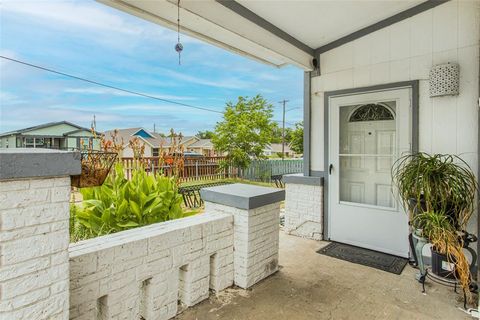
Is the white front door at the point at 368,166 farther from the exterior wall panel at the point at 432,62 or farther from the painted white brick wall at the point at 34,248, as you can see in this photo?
the painted white brick wall at the point at 34,248

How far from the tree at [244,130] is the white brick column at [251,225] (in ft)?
26.5

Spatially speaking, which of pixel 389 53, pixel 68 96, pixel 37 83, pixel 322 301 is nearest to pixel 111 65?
pixel 68 96

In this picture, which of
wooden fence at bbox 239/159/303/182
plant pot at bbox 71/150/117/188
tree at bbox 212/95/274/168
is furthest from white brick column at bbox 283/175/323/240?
wooden fence at bbox 239/159/303/182

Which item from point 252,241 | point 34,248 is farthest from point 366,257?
point 34,248

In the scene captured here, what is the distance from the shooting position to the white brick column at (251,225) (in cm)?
241

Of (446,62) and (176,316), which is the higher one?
(446,62)

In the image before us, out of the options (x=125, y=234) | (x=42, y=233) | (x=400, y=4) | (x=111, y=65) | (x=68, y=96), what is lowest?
(x=125, y=234)

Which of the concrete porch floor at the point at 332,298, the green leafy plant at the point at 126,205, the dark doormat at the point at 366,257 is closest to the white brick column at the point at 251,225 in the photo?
the concrete porch floor at the point at 332,298

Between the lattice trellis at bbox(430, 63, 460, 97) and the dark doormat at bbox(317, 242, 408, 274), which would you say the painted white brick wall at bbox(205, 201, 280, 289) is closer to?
the dark doormat at bbox(317, 242, 408, 274)

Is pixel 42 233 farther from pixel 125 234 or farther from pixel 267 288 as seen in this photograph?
pixel 267 288

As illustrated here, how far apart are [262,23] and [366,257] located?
2.93 m

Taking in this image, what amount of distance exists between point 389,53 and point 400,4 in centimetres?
51

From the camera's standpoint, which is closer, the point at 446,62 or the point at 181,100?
the point at 446,62

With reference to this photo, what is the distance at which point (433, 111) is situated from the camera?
9.70 feet
